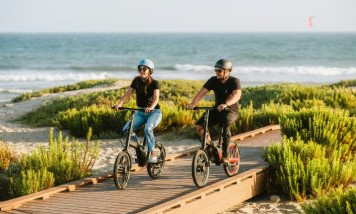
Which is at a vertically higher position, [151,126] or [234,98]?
[234,98]

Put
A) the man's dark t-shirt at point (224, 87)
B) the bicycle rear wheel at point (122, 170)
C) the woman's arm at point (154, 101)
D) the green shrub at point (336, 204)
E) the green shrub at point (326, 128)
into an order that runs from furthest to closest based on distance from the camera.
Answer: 1. the green shrub at point (326, 128)
2. the man's dark t-shirt at point (224, 87)
3. the woman's arm at point (154, 101)
4. the bicycle rear wheel at point (122, 170)
5. the green shrub at point (336, 204)

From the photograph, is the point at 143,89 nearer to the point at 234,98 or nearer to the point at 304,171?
the point at 234,98

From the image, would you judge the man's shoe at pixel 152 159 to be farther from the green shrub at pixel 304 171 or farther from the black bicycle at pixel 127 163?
the green shrub at pixel 304 171

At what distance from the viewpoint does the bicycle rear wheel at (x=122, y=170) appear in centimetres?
805

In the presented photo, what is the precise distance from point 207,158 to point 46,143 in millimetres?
7712

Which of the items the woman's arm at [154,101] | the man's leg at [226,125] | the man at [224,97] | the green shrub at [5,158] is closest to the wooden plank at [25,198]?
the woman's arm at [154,101]

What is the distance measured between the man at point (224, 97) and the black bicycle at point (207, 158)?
12cm

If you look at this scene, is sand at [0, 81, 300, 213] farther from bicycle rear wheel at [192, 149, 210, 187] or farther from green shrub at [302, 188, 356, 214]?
bicycle rear wheel at [192, 149, 210, 187]

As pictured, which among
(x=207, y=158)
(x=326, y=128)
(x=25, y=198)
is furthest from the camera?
(x=326, y=128)

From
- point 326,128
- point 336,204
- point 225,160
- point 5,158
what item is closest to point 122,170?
point 225,160

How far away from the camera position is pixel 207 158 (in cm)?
834

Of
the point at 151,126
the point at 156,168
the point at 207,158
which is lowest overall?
the point at 156,168

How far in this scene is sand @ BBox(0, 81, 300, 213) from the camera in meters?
8.59

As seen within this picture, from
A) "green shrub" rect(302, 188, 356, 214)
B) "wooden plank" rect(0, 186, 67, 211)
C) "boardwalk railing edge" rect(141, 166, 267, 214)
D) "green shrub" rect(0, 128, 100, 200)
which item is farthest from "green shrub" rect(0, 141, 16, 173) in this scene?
"green shrub" rect(302, 188, 356, 214)
